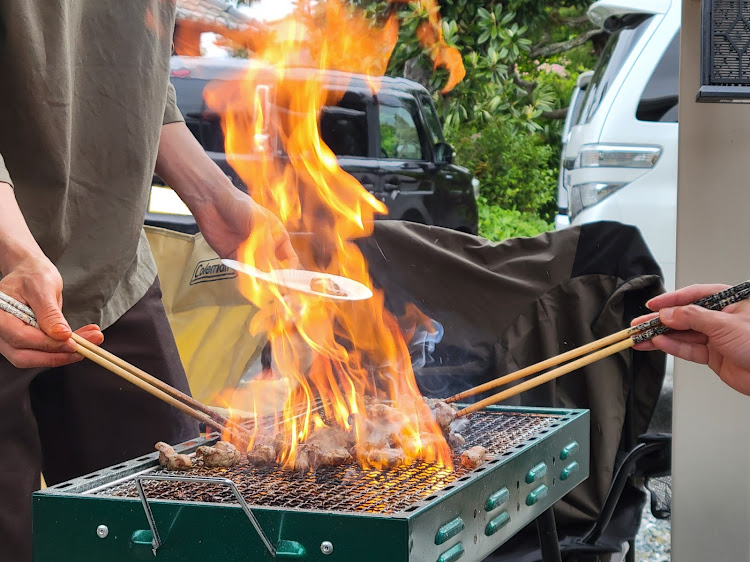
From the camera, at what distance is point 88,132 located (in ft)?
6.35

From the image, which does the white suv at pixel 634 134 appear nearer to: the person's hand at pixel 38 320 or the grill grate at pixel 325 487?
the grill grate at pixel 325 487

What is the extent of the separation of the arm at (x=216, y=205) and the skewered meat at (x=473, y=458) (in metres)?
0.79

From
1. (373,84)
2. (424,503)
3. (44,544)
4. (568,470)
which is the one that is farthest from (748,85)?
(373,84)

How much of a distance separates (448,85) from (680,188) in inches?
153

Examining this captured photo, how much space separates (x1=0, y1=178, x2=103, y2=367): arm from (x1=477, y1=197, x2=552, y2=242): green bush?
6469 mm

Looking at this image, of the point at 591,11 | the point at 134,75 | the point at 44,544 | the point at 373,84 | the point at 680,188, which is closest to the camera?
the point at 44,544

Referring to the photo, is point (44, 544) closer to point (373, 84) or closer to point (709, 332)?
point (709, 332)

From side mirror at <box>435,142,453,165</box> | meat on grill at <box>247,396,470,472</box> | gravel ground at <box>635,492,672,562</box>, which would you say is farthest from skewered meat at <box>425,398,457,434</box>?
side mirror at <box>435,142,453,165</box>

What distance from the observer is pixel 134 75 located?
196 cm

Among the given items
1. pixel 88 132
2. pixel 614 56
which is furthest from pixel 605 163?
pixel 88 132

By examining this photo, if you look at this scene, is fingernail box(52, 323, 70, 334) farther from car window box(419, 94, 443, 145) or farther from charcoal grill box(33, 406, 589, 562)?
car window box(419, 94, 443, 145)

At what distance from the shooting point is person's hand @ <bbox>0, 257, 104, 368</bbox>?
141cm

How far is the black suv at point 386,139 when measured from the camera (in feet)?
17.9

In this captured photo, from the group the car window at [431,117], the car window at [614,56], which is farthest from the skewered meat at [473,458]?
the car window at [431,117]
